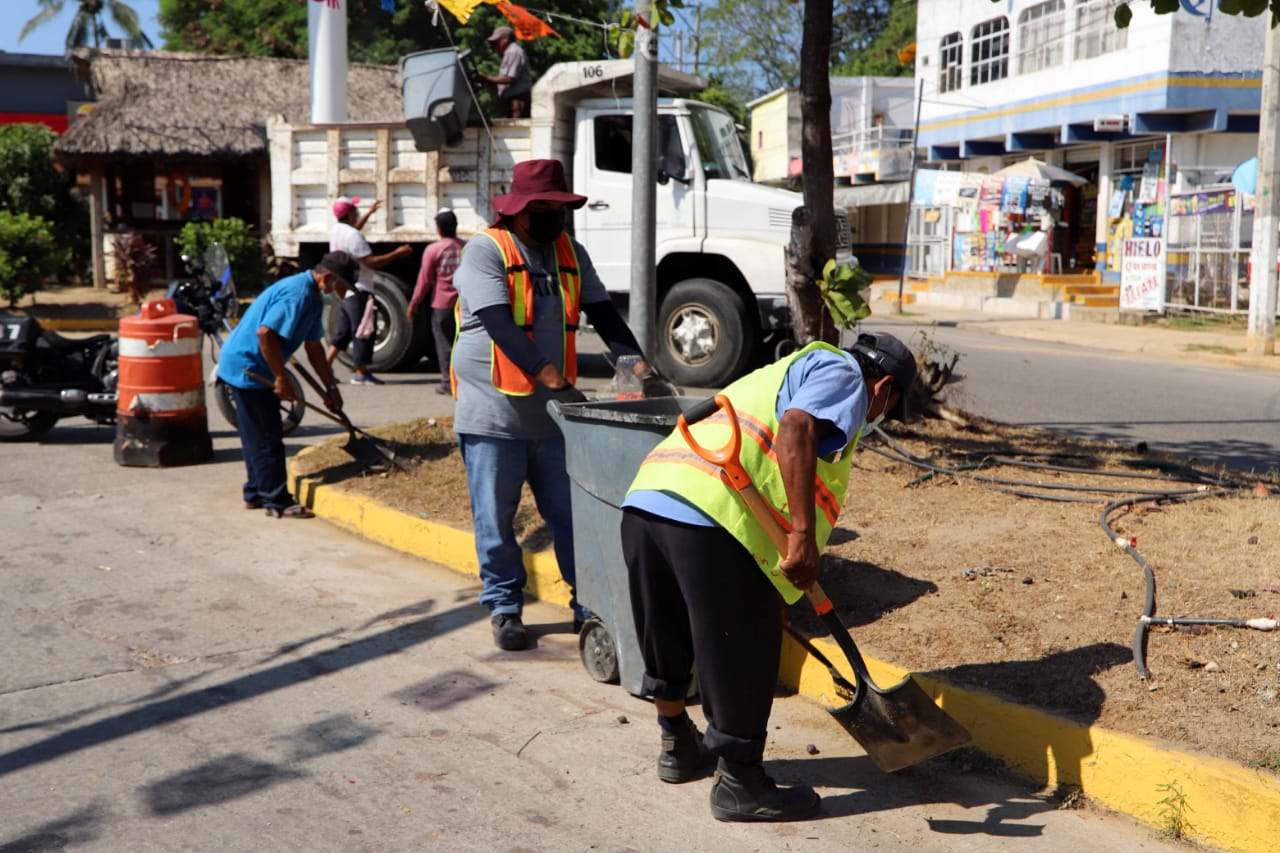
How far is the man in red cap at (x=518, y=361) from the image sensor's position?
4633mm

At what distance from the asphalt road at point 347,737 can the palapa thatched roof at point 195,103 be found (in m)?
17.1

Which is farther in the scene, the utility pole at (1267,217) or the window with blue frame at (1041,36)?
the window with blue frame at (1041,36)

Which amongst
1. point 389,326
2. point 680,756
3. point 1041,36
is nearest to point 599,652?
point 680,756

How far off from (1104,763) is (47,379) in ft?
26.5

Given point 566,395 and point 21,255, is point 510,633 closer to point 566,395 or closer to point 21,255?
point 566,395

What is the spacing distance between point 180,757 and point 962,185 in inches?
983

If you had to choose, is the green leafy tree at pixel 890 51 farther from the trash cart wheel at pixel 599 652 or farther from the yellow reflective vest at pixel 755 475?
the yellow reflective vest at pixel 755 475

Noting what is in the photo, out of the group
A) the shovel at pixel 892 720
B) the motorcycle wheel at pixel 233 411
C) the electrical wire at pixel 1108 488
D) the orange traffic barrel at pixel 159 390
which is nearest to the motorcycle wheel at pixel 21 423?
the motorcycle wheel at pixel 233 411

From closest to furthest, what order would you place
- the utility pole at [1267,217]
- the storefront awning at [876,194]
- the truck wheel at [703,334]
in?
the truck wheel at [703,334]
the utility pole at [1267,217]
the storefront awning at [876,194]

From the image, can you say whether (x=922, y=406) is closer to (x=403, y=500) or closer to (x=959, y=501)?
(x=959, y=501)

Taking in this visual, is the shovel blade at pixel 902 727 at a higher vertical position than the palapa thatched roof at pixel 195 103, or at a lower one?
lower

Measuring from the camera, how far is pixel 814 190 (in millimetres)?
6957

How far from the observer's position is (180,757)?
3.80 metres

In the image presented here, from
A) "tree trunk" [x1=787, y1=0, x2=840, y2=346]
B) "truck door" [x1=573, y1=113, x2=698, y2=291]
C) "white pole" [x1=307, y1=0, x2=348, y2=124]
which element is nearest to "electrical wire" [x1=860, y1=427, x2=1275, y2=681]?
"tree trunk" [x1=787, y1=0, x2=840, y2=346]
